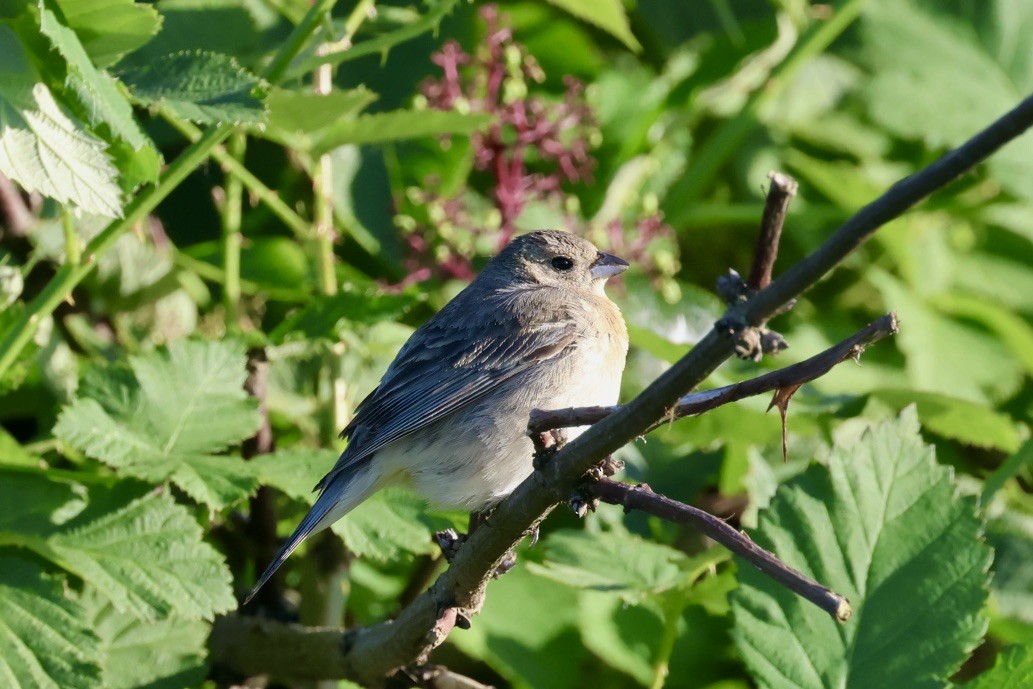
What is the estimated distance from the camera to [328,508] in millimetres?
2674

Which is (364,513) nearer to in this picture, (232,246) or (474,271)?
(232,246)

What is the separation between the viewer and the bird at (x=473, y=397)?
2869 mm

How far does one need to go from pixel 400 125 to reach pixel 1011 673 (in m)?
1.81

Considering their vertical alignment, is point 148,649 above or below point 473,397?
below

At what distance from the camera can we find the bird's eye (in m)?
3.67

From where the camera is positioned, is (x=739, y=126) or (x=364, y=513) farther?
(x=739, y=126)

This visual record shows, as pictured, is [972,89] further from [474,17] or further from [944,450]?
[474,17]

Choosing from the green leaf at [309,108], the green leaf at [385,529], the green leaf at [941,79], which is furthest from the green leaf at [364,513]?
the green leaf at [941,79]

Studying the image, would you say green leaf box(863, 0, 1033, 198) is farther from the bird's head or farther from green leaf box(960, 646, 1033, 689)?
green leaf box(960, 646, 1033, 689)

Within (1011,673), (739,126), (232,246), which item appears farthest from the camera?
(739,126)

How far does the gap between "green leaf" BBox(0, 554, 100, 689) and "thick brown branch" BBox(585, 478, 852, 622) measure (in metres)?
1.14

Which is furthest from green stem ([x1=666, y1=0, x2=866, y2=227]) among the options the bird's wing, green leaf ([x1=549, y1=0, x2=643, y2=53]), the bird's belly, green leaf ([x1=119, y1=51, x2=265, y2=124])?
green leaf ([x1=119, y1=51, x2=265, y2=124])

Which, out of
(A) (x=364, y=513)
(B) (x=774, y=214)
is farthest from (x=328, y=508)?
(B) (x=774, y=214)

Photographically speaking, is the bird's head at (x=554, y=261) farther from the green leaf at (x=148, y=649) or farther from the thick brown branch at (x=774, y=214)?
the thick brown branch at (x=774, y=214)
